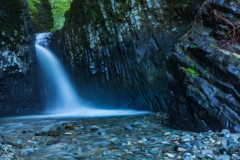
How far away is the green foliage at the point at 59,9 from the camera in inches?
878

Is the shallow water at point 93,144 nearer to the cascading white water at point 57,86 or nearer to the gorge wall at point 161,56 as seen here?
the gorge wall at point 161,56

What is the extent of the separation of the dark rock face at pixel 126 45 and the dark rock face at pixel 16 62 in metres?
2.94

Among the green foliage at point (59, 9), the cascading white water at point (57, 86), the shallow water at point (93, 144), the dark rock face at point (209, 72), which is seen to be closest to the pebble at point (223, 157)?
the shallow water at point (93, 144)

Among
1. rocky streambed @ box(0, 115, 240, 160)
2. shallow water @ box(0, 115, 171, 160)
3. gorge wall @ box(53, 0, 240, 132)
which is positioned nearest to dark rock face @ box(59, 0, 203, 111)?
Result: gorge wall @ box(53, 0, 240, 132)

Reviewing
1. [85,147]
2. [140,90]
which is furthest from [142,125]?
[140,90]

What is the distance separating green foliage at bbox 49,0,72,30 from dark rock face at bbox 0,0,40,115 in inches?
400

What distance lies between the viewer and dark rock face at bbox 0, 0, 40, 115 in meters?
10.8

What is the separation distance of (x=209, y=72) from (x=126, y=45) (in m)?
5.95

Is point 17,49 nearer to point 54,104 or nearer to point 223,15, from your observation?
point 54,104

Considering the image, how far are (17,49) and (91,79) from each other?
4.80m

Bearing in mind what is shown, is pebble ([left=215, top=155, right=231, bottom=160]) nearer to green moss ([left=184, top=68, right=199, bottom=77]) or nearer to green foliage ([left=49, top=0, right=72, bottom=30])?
green moss ([left=184, top=68, right=199, bottom=77])

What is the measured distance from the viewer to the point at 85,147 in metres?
4.01

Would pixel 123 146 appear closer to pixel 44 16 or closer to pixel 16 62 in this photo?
pixel 16 62

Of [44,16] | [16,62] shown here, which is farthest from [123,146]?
[44,16]
